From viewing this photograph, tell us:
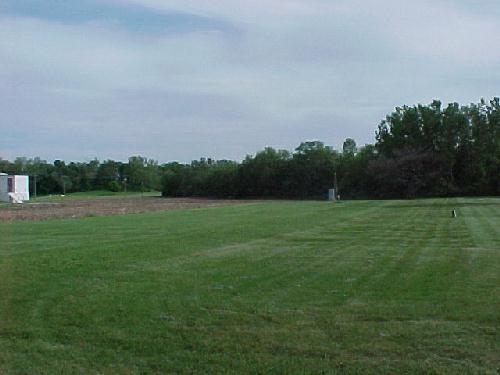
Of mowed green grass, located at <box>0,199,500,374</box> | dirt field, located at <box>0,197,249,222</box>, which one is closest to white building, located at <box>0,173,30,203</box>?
dirt field, located at <box>0,197,249,222</box>

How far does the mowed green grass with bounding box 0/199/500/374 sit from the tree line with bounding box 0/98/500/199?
78.4 meters

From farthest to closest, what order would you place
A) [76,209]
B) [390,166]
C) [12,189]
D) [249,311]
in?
1. [12,189]
2. [390,166]
3. [76,209]
4. [249,311]

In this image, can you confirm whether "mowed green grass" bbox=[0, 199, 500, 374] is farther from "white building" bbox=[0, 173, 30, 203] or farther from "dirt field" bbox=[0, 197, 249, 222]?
"white building" bbox=[0, 173, 30, 203]

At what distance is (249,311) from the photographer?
10695mm

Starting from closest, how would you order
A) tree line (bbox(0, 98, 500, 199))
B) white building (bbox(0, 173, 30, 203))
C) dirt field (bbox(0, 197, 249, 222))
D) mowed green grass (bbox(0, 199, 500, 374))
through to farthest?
mowed green grass (bbox(0, 199, 500, 374))
dirt field (bbox(0, 197, 249, 222))
tree line (bbox(0, 98, 500, 199))
white building (bbox(0, 173, 30, 203))

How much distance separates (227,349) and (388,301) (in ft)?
12.3

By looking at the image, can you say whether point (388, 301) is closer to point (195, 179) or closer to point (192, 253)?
point (192, 253)

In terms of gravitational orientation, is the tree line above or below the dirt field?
above

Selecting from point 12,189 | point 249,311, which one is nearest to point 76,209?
point 12,189

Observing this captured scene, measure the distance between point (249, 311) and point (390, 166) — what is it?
91.6m

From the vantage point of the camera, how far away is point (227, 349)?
8602 mm

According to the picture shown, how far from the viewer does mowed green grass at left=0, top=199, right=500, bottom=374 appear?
8133 mm

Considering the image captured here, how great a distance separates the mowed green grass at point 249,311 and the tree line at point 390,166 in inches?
3088

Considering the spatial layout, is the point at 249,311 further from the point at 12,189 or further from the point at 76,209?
the point at 12,189
